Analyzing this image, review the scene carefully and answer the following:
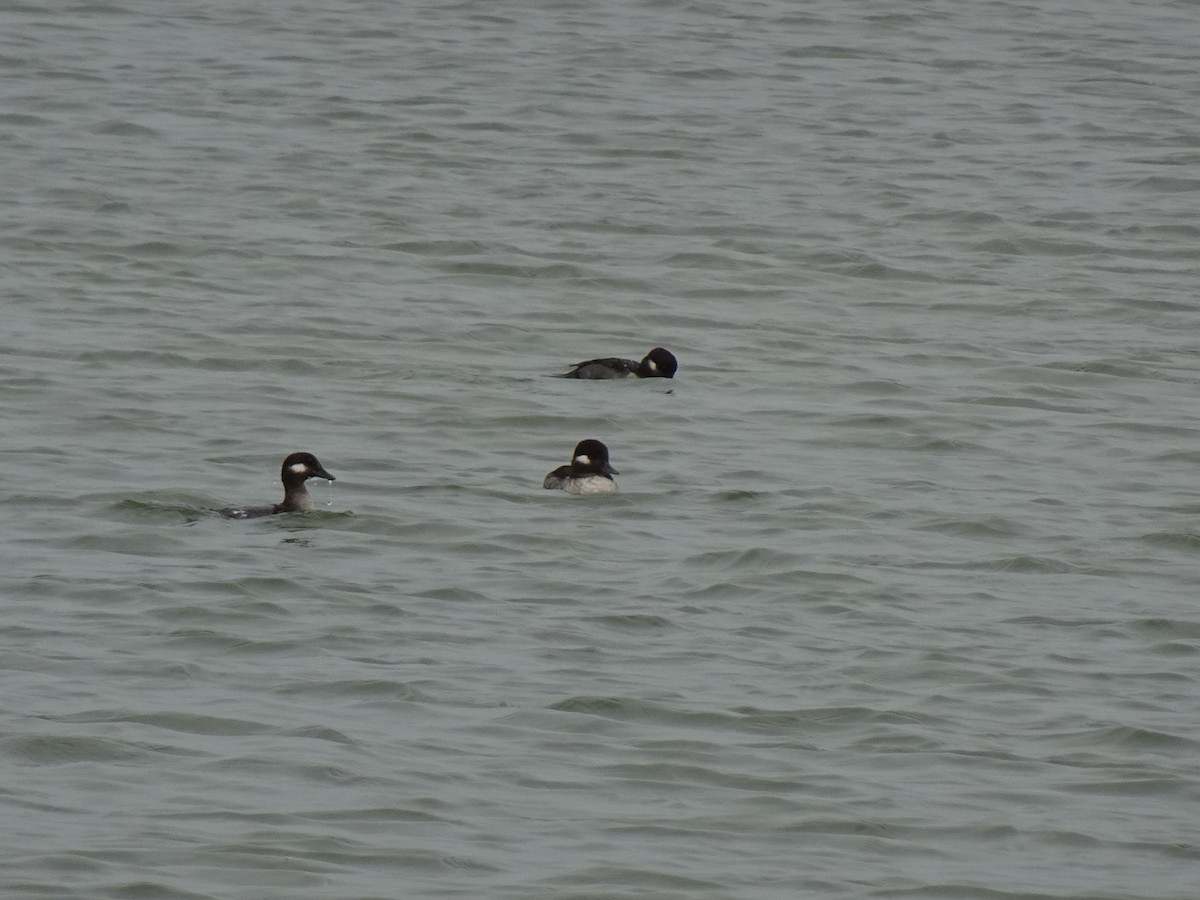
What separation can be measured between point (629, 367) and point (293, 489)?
472 centimetres

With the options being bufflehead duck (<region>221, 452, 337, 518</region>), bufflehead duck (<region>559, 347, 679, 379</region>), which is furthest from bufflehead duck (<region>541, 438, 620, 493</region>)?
bufflehead duck (<region>559, 347, 679, 379</region>)

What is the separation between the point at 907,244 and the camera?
947 inches

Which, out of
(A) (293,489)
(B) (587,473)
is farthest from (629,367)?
(A) (293,489)

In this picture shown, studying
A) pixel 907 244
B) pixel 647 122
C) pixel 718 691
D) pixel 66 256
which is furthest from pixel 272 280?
pixel 718 691

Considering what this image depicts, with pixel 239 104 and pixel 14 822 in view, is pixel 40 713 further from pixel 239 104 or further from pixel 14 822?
pixel 239 104

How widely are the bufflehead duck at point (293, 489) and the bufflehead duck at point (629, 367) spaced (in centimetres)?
431

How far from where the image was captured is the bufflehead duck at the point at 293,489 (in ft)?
45.6

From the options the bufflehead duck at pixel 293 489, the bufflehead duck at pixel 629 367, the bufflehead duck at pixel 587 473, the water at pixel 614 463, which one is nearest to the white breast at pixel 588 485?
the bufflehead duck at pixel 587 473

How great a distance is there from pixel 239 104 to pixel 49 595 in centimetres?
1720

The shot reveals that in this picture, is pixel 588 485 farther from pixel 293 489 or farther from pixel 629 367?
pixel 629 367

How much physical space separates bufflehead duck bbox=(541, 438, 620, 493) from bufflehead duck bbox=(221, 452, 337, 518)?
1449 mm

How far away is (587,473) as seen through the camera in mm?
14781

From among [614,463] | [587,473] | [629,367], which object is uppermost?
A: [629,367]

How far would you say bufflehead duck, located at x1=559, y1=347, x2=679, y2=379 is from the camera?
18.3 meters
